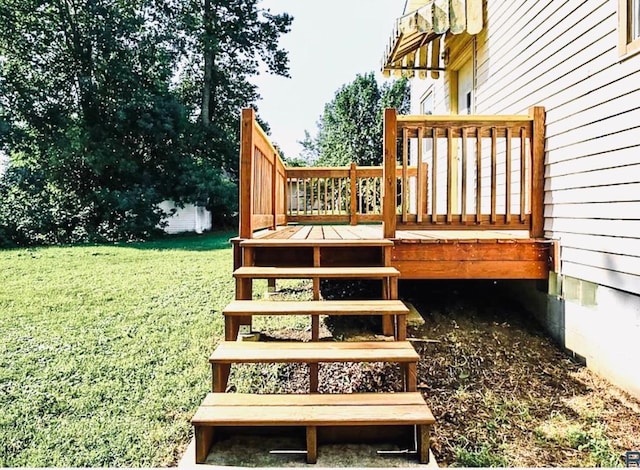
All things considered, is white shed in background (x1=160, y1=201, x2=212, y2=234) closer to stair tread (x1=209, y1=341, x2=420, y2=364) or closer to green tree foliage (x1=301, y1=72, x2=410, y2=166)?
green tree foliage (x1=301, y1=72, x2=410, y2=166)

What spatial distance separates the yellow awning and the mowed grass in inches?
153

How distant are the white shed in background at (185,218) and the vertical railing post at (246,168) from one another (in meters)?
12.2

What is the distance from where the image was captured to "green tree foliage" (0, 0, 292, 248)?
1270 cm

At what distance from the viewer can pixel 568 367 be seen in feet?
9.82

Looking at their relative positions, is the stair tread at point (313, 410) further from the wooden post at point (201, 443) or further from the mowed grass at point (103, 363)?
the mowed grass at point (103, 363)

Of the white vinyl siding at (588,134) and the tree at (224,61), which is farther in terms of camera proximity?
the tree at (224,61)

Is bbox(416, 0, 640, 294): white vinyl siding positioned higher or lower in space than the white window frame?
lower

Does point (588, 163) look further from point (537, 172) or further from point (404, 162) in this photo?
point (404, 162)

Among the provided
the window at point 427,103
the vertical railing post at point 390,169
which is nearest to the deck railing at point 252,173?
the vertical railing post at point 390,169

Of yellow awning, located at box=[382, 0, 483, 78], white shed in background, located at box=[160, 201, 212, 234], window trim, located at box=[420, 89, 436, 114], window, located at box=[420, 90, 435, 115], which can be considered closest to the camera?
yellow awning, located at box=[382, 0, 483, 78]

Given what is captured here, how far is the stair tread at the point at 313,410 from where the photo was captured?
73.7 inches

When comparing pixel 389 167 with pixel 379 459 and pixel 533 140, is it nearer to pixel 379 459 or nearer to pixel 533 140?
pixel 533 140

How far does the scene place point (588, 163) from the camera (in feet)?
9.59

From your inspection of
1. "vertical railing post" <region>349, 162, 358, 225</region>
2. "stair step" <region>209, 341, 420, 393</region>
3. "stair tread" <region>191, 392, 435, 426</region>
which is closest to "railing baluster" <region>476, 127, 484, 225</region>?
"stair step" <region>209, 341, 420, 393</region>
